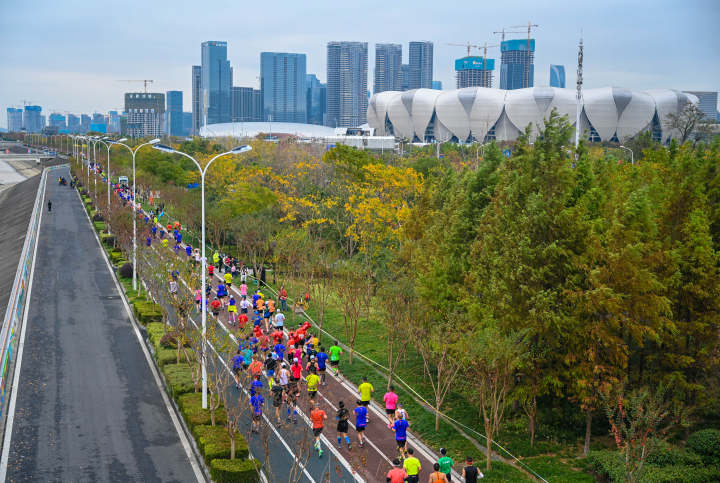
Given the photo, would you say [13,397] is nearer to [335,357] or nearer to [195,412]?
[195,412]

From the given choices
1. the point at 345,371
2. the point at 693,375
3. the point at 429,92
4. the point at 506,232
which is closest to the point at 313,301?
the point at 345,371

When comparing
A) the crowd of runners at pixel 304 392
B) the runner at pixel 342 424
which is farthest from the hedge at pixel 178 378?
the runner at pixel 342 424

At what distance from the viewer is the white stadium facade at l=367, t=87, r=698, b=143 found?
138 metres

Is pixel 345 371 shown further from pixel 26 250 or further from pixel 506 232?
pixel 26 250

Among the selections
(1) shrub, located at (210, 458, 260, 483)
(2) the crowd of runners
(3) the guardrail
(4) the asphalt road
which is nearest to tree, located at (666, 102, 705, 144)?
(2) the crowd of runners

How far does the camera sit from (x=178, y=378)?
23219 mm

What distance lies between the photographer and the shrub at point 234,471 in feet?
54.1

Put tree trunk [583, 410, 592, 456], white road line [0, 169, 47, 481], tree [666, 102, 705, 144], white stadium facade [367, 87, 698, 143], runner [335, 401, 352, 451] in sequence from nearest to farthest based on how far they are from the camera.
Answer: white road line [0, 169, 47, 481] → runner [335, 401, 352, 451] → tree trunk [583, 410, 592, 456] → tree [666, 102, 705, 144] → white stadium facade [367, 87, 698, 143]

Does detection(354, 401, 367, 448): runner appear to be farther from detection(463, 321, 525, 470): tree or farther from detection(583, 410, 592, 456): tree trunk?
detection(583, 410, 592, 456): tree trunk

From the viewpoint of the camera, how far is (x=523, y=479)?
1772 cm

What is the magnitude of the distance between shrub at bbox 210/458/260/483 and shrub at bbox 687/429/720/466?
11.0 meters

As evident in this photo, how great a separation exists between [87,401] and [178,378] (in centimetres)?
278

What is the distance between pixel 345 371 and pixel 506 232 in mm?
8395

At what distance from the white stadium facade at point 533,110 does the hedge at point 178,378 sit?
11120cm
